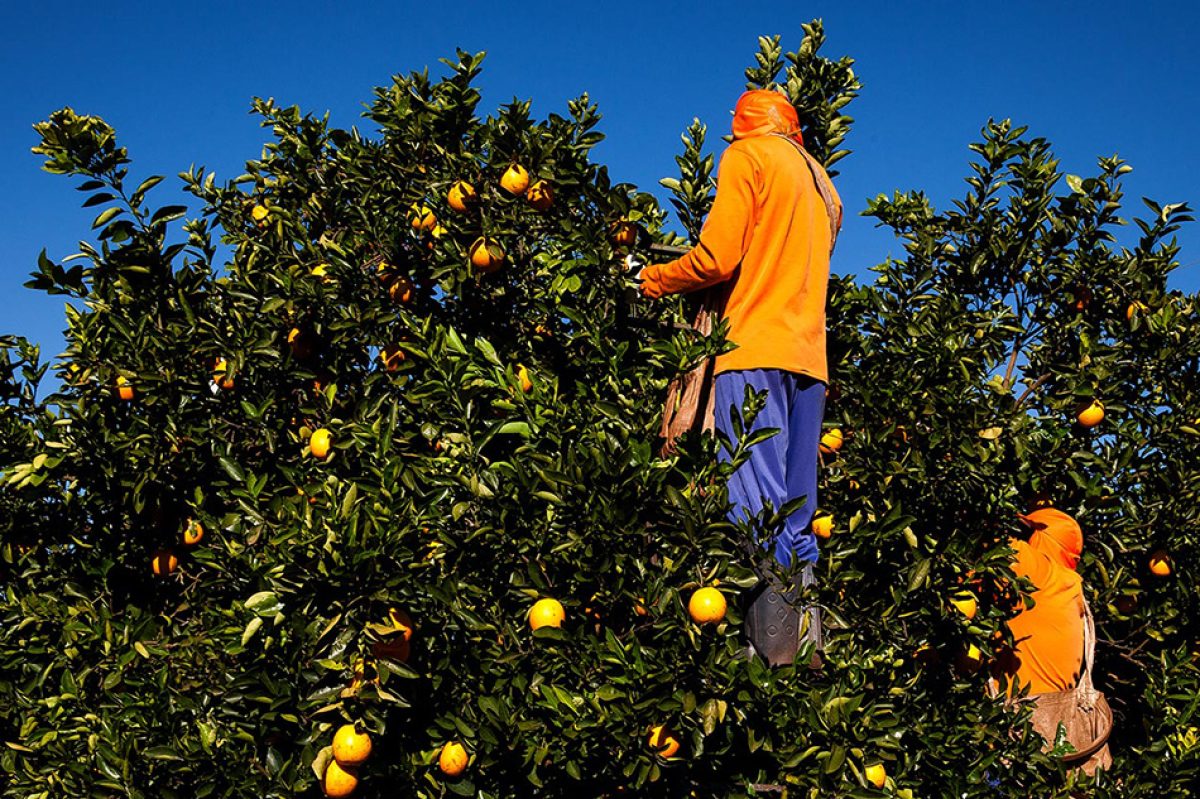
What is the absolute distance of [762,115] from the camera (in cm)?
374

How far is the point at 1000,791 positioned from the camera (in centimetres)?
373

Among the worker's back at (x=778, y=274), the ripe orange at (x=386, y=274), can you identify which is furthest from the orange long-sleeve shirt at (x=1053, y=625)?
the ripe orange at (x=386, y=274)

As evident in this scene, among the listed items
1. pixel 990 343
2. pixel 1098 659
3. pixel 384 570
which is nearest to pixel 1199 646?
pixel 1098 659

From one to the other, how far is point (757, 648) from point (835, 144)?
226 centimetres

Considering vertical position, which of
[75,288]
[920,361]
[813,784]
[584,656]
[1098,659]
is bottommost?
[813,784]

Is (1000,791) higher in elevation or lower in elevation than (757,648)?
lower

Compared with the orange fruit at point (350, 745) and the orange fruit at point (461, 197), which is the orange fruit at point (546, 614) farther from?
the orange fruit at point (461, 197)

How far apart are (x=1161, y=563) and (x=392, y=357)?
11.9 ft

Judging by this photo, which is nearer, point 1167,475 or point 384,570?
point 384,570

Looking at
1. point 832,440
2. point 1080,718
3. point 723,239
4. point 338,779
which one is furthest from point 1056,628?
point 338,779

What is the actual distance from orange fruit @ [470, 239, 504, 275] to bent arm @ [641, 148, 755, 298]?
0.55 meters

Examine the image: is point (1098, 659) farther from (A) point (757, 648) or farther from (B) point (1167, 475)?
(A) point (757, 648)

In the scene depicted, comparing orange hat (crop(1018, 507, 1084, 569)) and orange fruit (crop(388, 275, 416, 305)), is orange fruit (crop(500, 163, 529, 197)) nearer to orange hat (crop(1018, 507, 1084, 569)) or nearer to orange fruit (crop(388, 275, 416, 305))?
orange fruit (crop(388, 275, 416, 305))

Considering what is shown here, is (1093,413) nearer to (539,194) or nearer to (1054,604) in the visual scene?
(1054,604)
